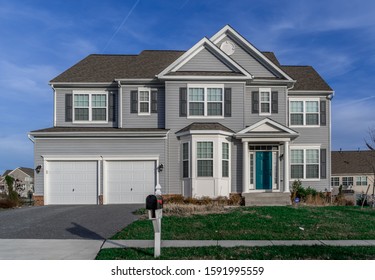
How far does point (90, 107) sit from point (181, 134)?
18.5 feet

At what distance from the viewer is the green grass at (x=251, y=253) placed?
912cm

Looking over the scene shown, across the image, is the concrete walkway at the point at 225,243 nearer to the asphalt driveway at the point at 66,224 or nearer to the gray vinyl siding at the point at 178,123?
the asphalt driveway at the point at 66,224

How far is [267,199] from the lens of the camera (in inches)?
816

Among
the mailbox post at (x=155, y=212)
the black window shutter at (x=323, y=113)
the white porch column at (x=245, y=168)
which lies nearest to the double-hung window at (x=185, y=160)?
the white porch column at (x=245, y=168)

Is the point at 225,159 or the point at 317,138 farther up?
the point at 317,138

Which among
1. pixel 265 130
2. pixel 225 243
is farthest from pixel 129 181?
pixel 225 243

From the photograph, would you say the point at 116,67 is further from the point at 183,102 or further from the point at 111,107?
the point at 183,102

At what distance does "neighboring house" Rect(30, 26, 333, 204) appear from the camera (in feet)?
71.7

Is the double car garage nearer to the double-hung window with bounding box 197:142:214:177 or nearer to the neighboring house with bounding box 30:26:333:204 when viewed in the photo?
the neighboring house with bounding box 30:26:333:204

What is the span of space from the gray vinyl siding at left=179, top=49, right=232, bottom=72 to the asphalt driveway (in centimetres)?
857

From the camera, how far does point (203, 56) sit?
2286cm

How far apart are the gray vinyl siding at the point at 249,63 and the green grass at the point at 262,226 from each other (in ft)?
32.5

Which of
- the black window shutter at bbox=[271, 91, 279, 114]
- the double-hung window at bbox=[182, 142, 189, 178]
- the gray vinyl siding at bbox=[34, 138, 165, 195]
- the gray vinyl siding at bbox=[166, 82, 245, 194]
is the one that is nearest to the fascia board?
the black window shutter at bbox=[271, 91, 279, 114]
